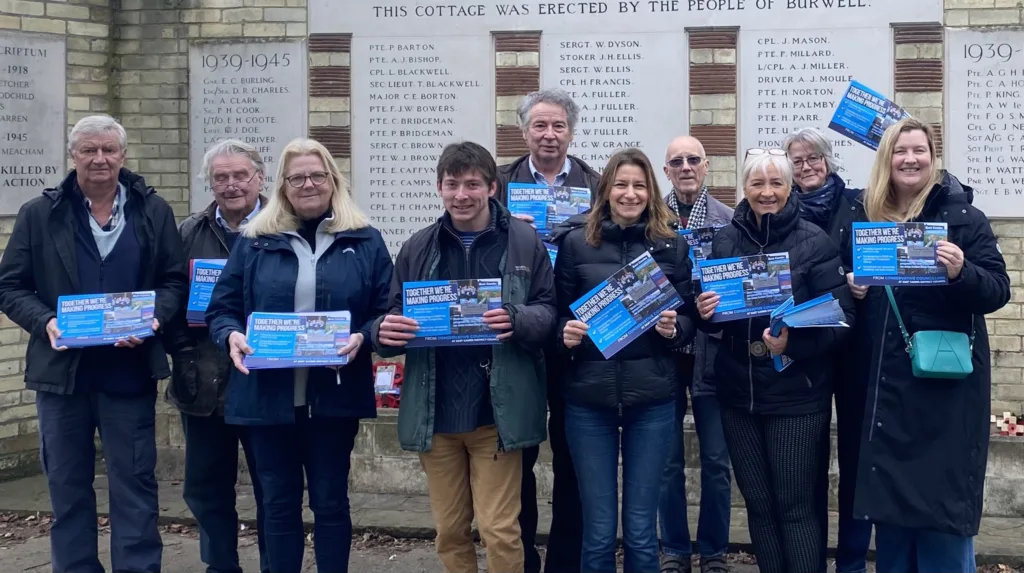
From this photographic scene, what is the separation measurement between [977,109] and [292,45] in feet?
15.8

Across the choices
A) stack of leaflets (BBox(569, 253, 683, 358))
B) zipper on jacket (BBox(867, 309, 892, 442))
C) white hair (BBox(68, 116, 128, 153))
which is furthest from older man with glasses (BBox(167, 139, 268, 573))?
zipper on jacket (BBox(867, 309, 892, 442))

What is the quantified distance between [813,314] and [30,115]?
5.76 m

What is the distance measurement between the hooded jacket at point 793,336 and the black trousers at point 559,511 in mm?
785

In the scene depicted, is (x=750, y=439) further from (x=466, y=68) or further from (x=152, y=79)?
(x=152, y=79)

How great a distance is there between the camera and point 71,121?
293 inches

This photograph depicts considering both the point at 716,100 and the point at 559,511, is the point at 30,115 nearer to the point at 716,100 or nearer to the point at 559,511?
the point at 716,100

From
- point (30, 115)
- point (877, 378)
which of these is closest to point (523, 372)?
point (877, 378)

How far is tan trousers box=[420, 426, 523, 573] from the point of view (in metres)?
3.96

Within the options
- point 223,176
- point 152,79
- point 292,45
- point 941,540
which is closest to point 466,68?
point 292,45

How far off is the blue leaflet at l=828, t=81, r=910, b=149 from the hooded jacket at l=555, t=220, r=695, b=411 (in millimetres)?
1151

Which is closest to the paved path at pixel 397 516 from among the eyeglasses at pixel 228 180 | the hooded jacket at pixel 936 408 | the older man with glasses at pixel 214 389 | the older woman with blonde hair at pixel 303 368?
the older man with glasses at pixel 214 389

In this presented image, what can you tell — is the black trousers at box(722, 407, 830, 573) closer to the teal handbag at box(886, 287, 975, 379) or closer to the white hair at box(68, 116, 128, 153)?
the teal handbag at box(886, 287, 975, 379)

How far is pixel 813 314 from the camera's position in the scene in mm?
3779

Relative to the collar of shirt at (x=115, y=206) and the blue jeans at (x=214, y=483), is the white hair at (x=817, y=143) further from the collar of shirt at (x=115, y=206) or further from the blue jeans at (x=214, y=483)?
the collar of shirt at (x=115, y=206)
